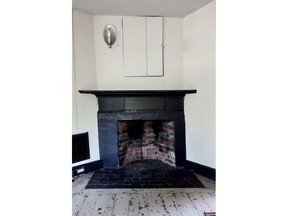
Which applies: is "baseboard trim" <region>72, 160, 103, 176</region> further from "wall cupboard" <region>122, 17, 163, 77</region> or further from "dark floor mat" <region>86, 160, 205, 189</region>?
"wall cupboard" <region>122, 17, 163, 77</region>

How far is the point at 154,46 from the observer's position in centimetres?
355

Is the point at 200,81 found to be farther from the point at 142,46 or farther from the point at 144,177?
the point at 144,177

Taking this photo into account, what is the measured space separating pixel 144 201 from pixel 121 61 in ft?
6.28

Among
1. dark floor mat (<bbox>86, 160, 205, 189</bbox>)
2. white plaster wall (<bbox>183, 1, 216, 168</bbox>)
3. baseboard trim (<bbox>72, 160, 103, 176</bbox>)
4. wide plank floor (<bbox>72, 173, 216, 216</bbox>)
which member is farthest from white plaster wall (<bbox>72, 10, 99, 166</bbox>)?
white plaster wall (<bbox>183, 1, 216, 168</bbox>)

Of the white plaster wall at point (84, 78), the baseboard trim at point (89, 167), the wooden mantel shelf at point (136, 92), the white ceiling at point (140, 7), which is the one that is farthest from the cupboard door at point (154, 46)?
the baseboard trim at point (89, 167)

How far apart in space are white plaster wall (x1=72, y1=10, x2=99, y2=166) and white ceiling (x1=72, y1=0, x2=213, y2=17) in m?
0.21

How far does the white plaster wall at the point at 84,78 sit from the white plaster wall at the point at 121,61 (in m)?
0.10

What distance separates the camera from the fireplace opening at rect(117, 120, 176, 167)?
3.72 metres

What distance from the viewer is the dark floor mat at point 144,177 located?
3.02 metres

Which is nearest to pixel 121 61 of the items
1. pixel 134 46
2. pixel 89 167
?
pixel 134 46
